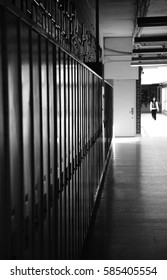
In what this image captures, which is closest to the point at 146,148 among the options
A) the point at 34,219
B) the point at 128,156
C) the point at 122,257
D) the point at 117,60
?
the point at 128,156

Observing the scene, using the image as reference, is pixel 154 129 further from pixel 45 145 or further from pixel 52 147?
pixel 45 145

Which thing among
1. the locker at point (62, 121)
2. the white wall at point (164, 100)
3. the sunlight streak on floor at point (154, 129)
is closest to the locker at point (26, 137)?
the locker at point (62, 121)

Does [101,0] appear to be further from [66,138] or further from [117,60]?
[66,138]

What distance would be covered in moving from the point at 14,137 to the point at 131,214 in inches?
204

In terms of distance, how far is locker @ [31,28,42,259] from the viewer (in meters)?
2.07

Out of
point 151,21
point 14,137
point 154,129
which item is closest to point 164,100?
point 154,129

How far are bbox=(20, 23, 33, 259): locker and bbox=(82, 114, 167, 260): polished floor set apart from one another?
2829 millimetres

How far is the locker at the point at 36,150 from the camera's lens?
2.07 meters

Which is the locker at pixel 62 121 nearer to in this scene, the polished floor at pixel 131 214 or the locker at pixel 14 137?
the locker at pixel 14 137

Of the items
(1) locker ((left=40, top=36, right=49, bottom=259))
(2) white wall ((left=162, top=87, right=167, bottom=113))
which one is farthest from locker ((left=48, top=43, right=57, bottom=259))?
(2) white wall ((left=162, top=87, right=167, bottom=113))

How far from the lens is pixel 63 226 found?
10.5 ft

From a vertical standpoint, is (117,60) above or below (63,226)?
above

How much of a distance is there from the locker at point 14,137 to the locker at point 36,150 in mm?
266

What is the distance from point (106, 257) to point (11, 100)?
3.50 metres
